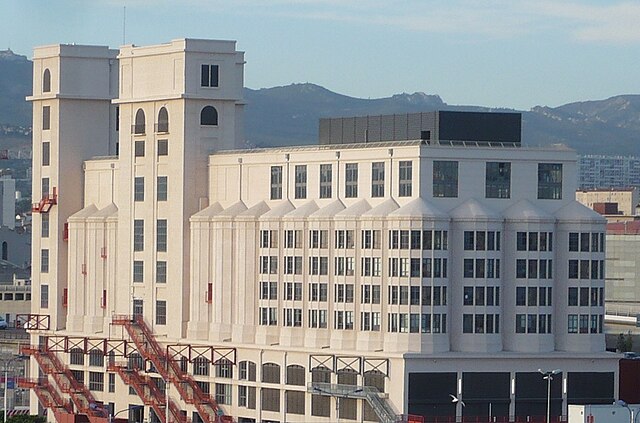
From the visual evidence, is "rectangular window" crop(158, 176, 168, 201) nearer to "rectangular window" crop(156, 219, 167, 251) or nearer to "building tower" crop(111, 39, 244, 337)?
"building tower" crop(111, 39, 244, 337)

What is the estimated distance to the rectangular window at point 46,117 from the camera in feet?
543

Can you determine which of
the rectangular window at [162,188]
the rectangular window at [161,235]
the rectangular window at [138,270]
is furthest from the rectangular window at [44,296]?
the rectangular window at [162,188]

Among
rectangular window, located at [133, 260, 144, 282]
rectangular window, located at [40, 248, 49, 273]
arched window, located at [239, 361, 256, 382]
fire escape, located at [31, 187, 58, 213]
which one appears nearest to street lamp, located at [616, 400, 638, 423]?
arched window, located at [239, 361, 256, 382]

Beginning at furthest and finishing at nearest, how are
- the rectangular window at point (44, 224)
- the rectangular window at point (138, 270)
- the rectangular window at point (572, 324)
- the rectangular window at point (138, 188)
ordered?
the rectangular window at point (44, 224), the rectangular window at point (138, 188), the rectangular window at point (138, 270), the rectangular window at point (572, 324)

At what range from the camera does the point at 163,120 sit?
152250 millimetres

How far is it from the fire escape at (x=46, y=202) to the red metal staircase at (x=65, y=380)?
1068 cm

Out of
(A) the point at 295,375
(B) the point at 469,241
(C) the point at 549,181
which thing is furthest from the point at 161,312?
(C) the point at 549,181

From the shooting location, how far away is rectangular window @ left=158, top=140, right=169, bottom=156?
152m

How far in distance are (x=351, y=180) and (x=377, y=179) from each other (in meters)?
2.59

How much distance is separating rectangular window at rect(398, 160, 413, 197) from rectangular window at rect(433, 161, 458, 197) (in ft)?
5.00

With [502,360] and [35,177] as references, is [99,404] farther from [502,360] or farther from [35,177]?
[502,360]

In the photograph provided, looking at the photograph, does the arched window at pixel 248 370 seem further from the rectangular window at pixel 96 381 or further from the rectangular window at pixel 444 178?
the rectangular window at pixel 444 178

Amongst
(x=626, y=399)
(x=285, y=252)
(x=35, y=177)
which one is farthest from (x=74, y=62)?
(x=626, y=399)

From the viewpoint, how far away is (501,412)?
13288cm
